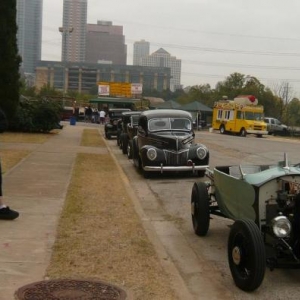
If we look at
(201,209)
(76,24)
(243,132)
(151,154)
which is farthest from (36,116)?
(76,24)

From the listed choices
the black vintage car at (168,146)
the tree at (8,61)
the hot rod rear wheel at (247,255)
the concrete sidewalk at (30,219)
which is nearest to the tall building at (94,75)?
the tree at (8,61)

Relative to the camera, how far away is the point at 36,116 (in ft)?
88.1

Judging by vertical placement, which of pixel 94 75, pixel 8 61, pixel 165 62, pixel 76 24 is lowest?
pixel 8 61

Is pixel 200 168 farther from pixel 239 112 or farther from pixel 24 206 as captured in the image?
pixel 239 112

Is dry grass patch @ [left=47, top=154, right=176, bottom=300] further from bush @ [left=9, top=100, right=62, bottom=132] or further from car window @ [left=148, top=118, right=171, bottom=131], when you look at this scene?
bush @ [left=9, top=100, right=62, bottom=132]

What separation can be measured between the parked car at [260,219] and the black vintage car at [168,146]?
21.0 ft

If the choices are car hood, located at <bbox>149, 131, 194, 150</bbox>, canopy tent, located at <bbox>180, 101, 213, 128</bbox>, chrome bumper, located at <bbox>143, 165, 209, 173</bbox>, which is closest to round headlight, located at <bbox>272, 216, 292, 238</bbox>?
chrome bumper, located at <bbox>143, 165, 209, 173</bbox>

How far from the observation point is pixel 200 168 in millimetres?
13375

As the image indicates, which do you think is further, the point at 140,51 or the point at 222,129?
the point at 140,51

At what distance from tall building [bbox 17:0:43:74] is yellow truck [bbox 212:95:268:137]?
100.0ft

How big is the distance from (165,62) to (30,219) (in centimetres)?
10962

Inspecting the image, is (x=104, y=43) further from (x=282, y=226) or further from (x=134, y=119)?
(x=282, y=226)

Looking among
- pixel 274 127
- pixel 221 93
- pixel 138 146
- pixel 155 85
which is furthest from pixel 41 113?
pixel 155 85

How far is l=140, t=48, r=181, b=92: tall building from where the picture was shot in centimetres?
10784
